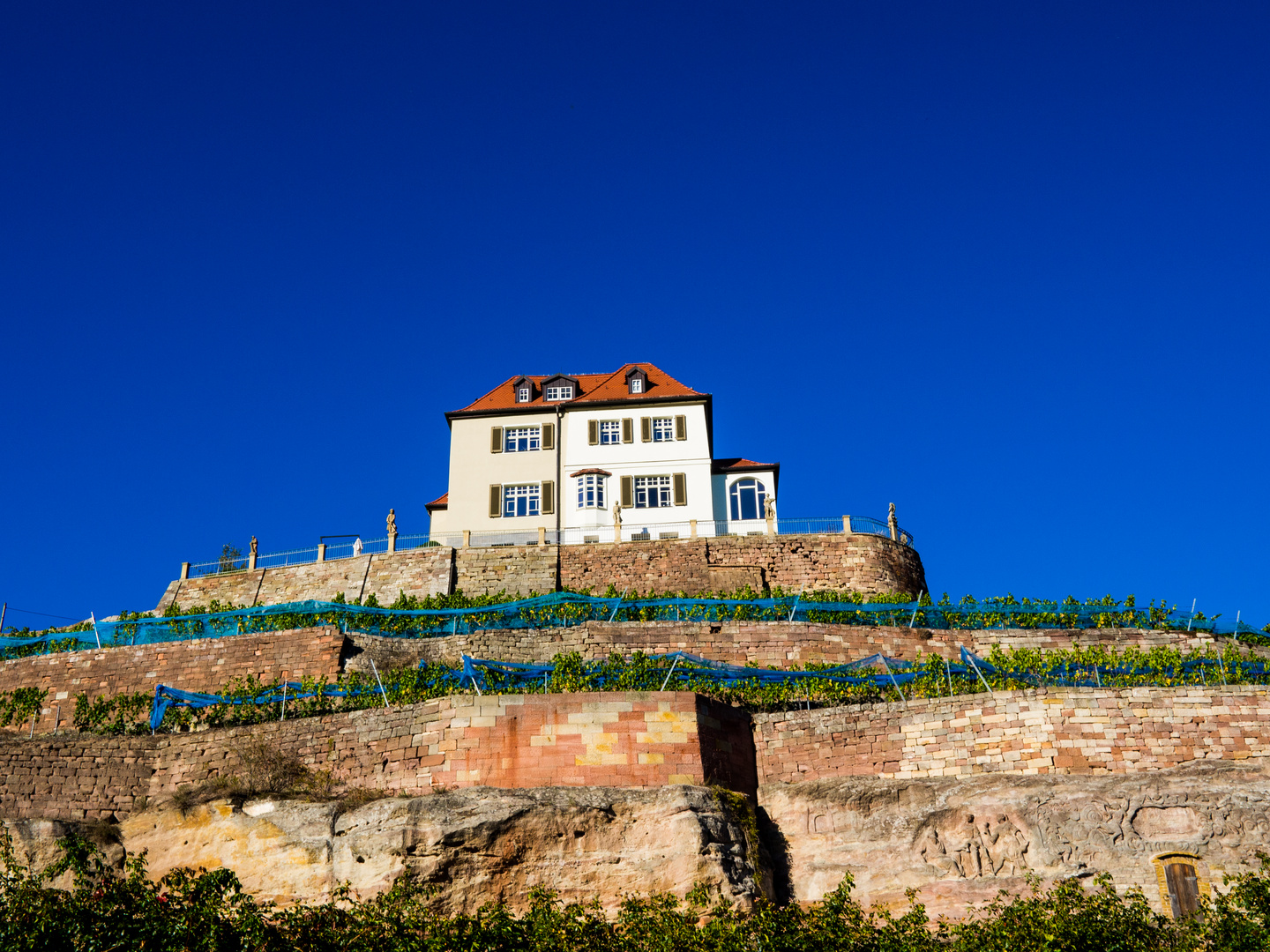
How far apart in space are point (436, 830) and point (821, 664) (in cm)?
1249

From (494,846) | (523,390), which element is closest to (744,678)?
(494,846)

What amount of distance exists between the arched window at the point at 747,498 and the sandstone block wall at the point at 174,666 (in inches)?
711

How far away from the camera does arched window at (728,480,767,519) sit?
4619cm

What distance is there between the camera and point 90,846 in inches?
802

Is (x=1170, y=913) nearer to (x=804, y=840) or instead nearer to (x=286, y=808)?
(x=804, y=840)

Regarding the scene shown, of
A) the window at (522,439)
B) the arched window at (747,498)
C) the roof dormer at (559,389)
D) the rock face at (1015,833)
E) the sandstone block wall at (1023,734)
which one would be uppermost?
the roof dormer at (559,389)

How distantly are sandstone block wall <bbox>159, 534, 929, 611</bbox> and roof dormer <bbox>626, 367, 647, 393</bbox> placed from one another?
358 inches

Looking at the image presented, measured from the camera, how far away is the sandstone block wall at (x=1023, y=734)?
24.9m

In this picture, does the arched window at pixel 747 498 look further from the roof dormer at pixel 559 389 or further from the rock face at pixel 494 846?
the rock face at pixel 494 846

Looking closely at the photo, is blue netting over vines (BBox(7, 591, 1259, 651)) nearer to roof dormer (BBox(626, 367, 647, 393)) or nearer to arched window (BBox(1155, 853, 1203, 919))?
arched window (BBox(1155, 853, 1203, 919))

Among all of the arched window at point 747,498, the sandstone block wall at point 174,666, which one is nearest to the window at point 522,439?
the arched window at point 747,498

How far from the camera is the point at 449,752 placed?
25.2 m

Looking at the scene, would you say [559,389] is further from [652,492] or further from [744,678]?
[744,678]

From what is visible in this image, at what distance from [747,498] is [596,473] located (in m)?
5.55
